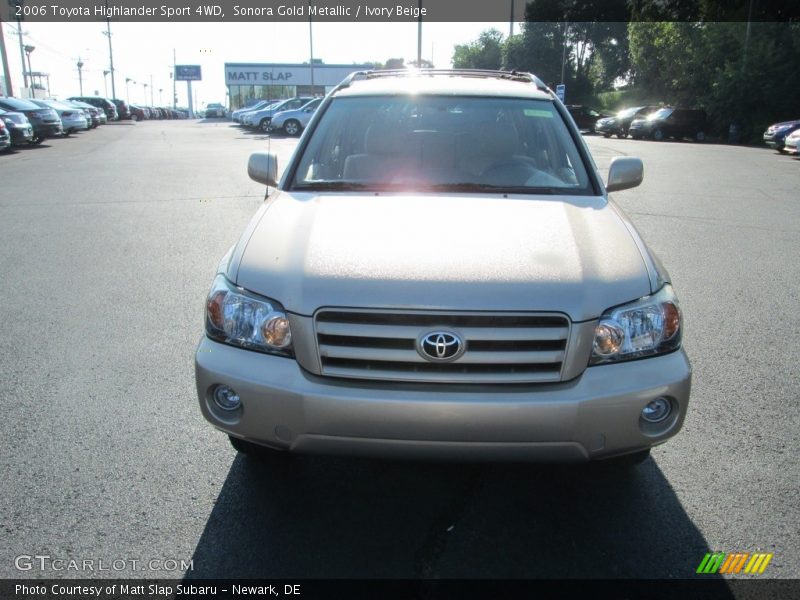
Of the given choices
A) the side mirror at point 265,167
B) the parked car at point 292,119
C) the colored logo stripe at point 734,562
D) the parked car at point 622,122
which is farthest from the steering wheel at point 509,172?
the parked car at point 622,122

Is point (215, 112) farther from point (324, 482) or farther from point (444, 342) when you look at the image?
point (444, 342)

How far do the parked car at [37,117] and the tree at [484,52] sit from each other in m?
56.8

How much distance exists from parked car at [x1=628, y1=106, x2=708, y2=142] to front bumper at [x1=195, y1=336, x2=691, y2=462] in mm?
35372

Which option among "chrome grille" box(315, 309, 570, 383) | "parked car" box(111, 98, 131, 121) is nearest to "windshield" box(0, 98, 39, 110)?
"chrome grille" box(315, 309, 570, 383)

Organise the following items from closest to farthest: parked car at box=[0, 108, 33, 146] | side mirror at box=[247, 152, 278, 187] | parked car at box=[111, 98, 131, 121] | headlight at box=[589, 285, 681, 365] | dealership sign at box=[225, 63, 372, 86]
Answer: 1. headlight at box=[589, 285, 681, 365]
2. side mirror at box=[247, 152, 278, 187]
3. parked car at box=[0, 108, 33, 146]
4. parked car at box=[111, 98, 131, 121]
5. dealership sign at box=[225, 63, 372, 86]

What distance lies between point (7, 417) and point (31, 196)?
909 cm

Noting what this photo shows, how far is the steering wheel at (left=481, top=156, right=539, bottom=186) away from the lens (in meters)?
3.78

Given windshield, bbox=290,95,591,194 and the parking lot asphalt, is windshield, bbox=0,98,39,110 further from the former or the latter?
windshield, bbox=290,95,591,194

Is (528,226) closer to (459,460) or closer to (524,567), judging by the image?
(459,460)

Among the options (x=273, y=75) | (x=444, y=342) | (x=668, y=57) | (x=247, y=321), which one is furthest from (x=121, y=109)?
(x=444, y=342)

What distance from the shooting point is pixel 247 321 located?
2.75 meters

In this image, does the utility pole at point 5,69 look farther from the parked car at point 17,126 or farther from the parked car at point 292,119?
the parked car at point 17,126

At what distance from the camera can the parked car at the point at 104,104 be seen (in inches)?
1754

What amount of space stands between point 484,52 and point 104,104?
4534cm
